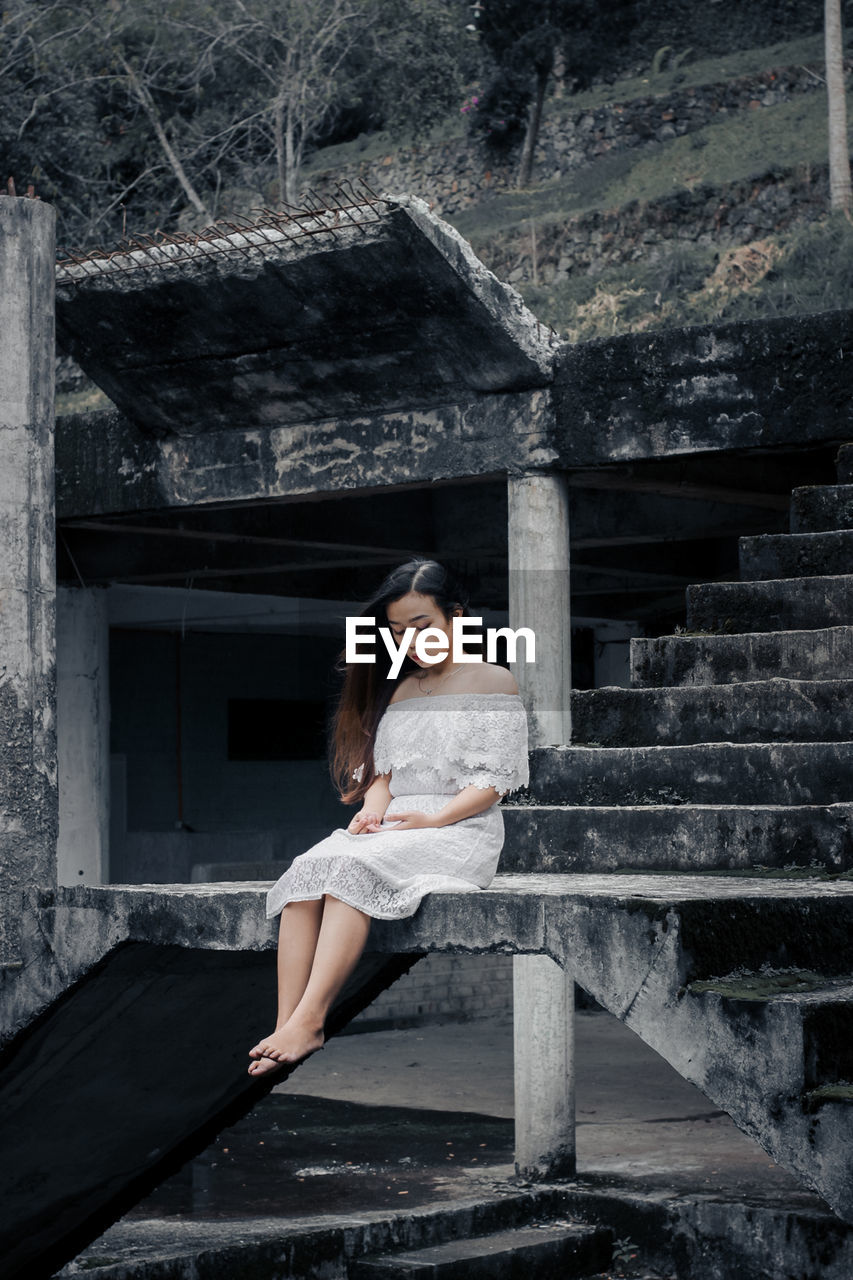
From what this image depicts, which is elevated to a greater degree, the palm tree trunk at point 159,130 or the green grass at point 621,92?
the green grass at point 621,92

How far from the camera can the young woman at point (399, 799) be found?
378 centimetres

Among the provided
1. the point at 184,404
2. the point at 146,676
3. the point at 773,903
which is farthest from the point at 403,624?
the point at 146,676

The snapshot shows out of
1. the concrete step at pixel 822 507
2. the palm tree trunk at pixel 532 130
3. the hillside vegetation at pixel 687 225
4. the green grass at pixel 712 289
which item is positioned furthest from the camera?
the palm tree trunk at pixel 532 130

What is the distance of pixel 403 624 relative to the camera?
4.23m

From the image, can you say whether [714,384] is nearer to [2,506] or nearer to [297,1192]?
[2,506]

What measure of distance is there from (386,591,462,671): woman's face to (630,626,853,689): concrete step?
140 cm

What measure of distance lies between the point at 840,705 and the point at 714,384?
290cm

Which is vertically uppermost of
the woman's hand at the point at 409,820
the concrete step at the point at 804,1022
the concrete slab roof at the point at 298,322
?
the concrete slab roof at the point at 298,322

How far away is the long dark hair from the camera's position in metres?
4.23

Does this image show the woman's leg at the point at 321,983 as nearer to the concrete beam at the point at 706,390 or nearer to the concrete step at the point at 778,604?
the concrete step at the point at 778,604

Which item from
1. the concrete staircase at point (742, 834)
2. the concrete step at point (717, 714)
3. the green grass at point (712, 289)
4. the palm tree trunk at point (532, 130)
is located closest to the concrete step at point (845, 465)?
the concrete staircase at point (742, 834)
